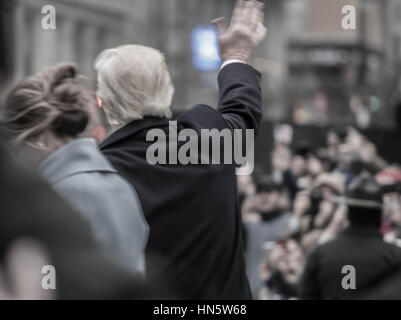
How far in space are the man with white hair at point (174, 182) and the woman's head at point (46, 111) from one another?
0.91 feet

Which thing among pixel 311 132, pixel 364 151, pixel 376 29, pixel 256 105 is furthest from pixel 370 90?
pixel 256 105

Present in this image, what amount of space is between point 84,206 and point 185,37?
34.4m

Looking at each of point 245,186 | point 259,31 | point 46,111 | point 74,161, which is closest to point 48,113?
point 46,111

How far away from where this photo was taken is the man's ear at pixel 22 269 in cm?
119

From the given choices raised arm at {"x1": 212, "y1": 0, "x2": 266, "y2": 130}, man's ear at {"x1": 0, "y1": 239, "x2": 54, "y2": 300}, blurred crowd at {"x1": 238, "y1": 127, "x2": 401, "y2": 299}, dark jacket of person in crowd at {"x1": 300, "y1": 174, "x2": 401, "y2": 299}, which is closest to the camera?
man's ear at {"x1": 0, "y1": 239, "x2": 54, "y2": 300}

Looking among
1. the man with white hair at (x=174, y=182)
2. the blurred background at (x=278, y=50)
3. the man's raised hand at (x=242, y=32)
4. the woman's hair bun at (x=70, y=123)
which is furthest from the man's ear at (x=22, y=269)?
the blurred background at (x=278, y=50)

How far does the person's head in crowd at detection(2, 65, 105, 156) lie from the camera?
2.77m

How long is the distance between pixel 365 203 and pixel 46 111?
8.83ft

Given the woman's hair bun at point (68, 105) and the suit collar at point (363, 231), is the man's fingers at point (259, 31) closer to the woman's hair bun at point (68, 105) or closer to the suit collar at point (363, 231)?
the woman's hair bun at point (68, 105)

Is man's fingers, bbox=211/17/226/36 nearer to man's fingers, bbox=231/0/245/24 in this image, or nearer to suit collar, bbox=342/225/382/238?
man's fingers, bbox=231/0/245/24

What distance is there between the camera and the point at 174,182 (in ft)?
9.98

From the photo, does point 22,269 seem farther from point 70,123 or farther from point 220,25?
point 220,25

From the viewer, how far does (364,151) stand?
456 inches

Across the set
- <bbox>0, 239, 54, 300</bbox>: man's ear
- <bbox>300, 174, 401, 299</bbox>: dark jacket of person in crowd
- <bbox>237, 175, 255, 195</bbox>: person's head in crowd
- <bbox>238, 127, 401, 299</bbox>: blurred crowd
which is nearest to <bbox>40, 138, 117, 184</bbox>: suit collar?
<bbox>0, 239, 54, 300</bbox>: man's ear
